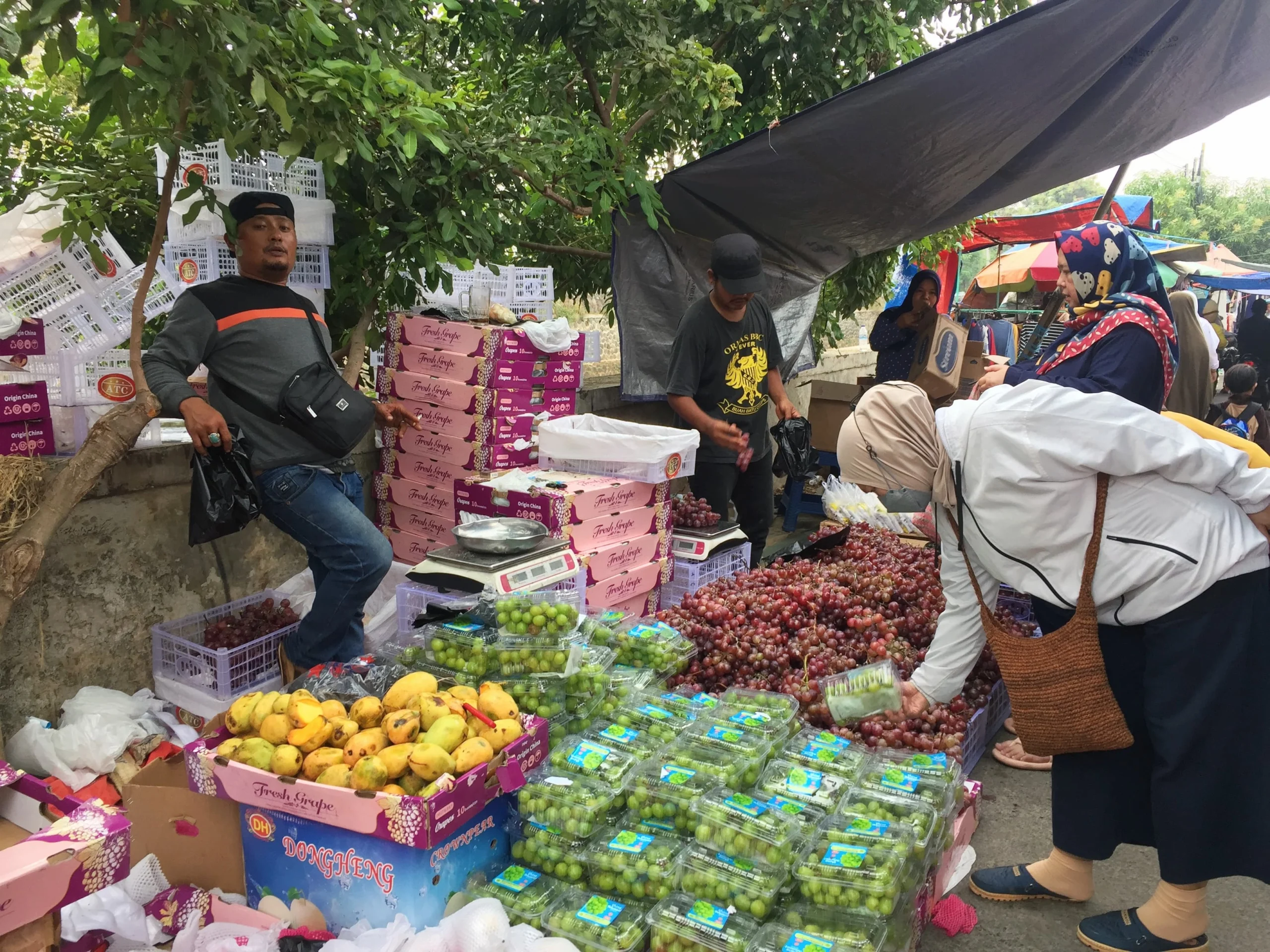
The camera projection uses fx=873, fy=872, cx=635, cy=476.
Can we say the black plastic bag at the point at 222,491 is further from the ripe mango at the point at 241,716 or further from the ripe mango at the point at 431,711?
the ripe mango at the point at 431,711

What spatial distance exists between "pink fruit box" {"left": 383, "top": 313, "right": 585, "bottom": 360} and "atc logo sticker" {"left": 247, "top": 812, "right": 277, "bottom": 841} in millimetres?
2528

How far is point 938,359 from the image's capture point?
6543 mm

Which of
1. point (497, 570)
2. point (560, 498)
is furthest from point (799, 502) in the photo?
point (497, 570)

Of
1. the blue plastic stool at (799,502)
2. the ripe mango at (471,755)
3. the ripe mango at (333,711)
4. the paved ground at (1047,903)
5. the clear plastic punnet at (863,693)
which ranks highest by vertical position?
the ripe mango at (333,711)

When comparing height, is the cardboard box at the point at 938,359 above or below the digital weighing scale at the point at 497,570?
above

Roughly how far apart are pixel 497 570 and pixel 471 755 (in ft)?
3.81

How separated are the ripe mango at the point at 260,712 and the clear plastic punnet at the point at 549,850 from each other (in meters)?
0.76

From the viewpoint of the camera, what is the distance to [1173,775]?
2279 mm

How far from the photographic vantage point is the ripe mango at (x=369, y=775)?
2.14m

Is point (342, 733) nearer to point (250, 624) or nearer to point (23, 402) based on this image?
point (250, 624)

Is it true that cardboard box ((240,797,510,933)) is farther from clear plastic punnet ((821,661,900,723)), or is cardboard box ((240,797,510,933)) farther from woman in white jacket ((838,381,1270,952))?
woman in white jacket ((838,381,1270,952))

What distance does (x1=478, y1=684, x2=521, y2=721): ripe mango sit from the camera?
2.53 meters

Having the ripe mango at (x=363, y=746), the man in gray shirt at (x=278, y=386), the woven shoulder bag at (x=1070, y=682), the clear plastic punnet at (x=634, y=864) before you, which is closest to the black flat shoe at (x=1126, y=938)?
the woven shoulder bag at (x=1070, y=682)

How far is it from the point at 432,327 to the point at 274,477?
57.4 inches
